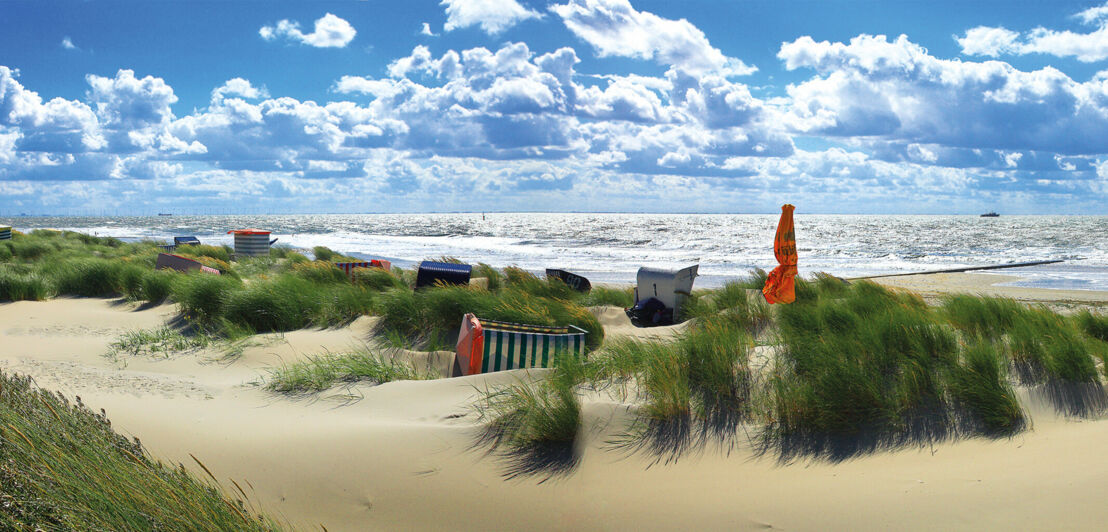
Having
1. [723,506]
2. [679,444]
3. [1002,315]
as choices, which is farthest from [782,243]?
[723,506]

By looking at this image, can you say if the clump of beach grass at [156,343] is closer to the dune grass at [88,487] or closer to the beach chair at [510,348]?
the beach chair at [510,348]

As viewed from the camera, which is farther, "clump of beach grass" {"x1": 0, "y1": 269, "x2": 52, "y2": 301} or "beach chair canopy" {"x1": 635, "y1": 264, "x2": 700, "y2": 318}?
"clump of beach grass" {"x1": 0, "y1": 269, "x2": 52, "y2": 301}

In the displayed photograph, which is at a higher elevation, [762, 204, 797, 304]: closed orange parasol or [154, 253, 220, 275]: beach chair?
[762, 204, 797, 304]: closed orange parasol

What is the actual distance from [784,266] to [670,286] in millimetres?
2959

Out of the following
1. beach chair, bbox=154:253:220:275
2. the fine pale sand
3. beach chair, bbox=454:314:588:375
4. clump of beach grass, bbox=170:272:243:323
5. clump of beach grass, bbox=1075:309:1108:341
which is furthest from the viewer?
beach chair, bbox=154:253:220:275

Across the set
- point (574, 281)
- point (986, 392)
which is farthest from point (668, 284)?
point (986, 392)

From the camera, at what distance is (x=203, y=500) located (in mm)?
3012

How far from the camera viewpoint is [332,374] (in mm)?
6277

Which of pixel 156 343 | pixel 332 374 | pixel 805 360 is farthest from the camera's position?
pixel 156 343

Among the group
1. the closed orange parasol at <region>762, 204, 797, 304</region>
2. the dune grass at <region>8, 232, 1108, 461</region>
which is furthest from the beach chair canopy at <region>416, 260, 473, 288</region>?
the closed orange parasol at <region>762, 204, 797, 304</region>

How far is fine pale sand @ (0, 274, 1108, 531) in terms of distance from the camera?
3.58 metres

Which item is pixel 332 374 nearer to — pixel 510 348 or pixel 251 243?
pixel 510 348

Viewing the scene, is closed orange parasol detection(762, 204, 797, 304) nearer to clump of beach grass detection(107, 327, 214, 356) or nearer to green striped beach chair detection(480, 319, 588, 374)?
green striped beach chair detection(480, 319, 588, 374)

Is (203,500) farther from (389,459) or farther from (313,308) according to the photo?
(313,308)
